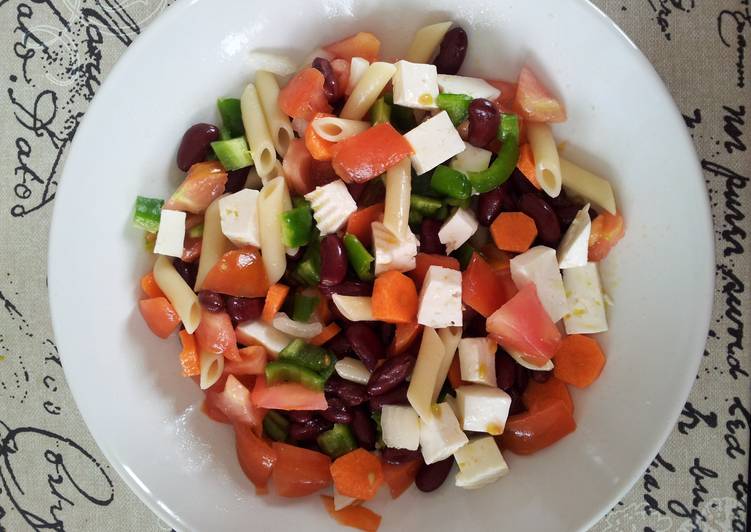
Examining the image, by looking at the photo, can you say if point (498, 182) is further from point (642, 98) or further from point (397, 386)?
point (397, 386)

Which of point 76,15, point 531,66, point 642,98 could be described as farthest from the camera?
point 76,15

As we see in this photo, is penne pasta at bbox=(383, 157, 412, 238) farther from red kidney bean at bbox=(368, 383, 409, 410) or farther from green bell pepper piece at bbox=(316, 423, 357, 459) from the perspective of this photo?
green bell pepper piece at bbox=(316, 423, 357, 459)

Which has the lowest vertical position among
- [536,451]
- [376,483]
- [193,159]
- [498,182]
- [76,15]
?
[536,451]

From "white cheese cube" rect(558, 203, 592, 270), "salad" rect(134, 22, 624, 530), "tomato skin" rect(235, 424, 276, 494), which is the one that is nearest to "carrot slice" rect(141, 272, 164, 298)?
"salad" rect(134, 22, 624, 530)

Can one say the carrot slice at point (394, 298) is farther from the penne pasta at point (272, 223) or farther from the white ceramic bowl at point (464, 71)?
the white ceramic bowl at point (464, 71)

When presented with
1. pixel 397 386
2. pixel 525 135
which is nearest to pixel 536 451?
pixel 397 386

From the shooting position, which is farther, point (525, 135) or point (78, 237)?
point (525, 135)

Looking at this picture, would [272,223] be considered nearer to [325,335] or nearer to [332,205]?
[332,205]

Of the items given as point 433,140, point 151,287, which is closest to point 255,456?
point 151,287
